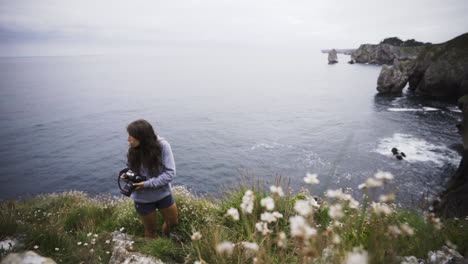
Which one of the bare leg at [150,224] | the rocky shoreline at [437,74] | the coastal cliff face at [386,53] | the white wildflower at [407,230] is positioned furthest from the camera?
the coastal cliff face at [386,53]

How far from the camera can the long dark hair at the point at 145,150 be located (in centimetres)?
413

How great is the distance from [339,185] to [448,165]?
36.2 feet

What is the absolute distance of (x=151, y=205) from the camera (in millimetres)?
4551

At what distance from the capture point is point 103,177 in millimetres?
22016

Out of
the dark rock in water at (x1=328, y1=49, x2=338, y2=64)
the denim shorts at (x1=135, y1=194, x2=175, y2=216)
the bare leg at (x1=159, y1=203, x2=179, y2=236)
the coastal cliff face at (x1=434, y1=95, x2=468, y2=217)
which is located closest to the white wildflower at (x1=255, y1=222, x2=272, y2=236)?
the denim shorts at (x1=135, y1=194, x2=175, y2=216)

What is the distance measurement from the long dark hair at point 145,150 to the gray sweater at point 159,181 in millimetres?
89

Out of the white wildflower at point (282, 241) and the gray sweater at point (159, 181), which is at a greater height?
the white wildflower at point (282, 241)

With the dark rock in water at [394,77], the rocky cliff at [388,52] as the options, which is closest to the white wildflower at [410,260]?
the dark rock in water at [394,77]

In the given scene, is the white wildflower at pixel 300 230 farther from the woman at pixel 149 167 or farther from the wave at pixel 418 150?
the wave at pixel 418 150

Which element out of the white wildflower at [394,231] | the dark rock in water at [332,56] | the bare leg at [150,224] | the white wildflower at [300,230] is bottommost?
the bare leg at [150,224]

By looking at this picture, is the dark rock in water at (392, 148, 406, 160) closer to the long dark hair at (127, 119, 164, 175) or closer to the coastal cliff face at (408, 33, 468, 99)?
the long dark hair at (127, 119, 164, 175)

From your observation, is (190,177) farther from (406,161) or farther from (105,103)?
(105,103)

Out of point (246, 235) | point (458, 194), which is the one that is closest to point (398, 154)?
point (458, 194)

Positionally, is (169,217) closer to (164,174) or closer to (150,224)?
(150,224)
